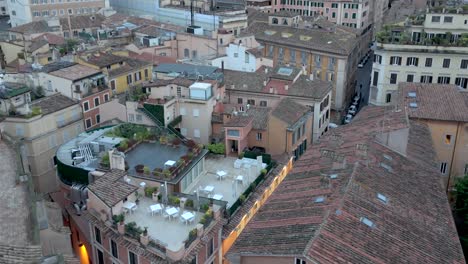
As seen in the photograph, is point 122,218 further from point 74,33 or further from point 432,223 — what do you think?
point 74,33

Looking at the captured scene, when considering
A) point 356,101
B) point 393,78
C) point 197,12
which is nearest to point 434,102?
point 393,78

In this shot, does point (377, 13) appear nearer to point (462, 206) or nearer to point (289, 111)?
point (289, 111)

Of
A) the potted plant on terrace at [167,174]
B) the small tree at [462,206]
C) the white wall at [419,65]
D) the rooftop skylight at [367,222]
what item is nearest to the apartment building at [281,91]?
the white wall at [419,65]

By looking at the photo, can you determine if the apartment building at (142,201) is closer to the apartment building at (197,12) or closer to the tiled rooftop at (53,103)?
the tiled rooftop at (53,103)

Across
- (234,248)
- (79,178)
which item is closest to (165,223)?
(234,248)

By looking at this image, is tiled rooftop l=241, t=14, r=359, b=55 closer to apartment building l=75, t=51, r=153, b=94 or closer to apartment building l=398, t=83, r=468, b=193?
apartment building l=75, t=51, r=153, b=94

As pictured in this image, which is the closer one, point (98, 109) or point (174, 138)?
point (174, 138)

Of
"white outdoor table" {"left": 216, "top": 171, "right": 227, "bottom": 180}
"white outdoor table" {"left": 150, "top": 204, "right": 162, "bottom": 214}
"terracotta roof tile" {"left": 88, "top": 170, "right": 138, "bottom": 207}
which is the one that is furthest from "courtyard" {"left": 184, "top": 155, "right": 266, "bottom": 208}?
"terracotta roof tile" {"left": 88, "top": 170, "right": 138, "bottom": 207}
